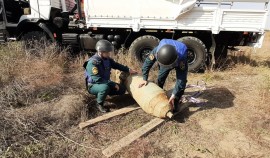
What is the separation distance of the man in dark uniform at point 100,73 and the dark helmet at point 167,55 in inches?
40.2

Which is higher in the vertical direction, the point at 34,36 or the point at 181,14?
the point at 181,14

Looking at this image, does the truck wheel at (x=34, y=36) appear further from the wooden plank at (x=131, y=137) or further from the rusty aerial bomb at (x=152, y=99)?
the wooden plank at (x=131, y=137)

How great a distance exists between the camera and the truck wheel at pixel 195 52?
7141 millimetres

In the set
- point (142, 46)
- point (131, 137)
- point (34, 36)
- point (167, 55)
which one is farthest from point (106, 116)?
point (34, 36)

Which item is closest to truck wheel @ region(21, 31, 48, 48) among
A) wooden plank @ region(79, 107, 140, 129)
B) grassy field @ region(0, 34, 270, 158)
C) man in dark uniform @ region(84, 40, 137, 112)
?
grassy field @ region(0, 34, 270, 158)

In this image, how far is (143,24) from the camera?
23.6 ft

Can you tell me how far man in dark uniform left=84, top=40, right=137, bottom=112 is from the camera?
181 inches

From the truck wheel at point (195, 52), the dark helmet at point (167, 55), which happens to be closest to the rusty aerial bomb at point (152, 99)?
the dark helmet at point (167, 55)

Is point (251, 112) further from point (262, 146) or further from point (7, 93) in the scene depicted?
point (7, 93)

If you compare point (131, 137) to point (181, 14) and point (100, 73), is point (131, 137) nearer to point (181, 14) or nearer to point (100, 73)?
point (100, 73)

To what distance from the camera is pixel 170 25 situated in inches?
280

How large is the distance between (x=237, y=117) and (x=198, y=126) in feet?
2.58

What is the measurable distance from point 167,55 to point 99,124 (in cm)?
150

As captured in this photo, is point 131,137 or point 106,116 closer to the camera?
point 131,137
